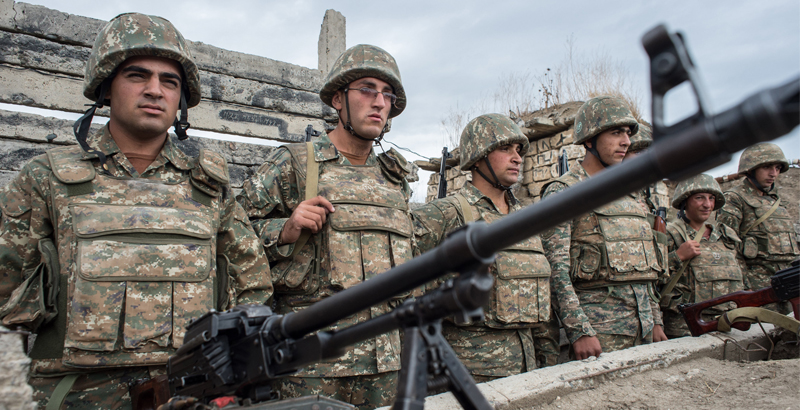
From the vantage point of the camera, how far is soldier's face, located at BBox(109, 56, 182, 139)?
7.79 feet

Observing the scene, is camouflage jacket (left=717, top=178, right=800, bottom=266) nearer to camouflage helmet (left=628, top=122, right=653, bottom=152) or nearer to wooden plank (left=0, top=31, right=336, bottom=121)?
camouflage helmet (left=628, top=122, right=653, bottom=152)

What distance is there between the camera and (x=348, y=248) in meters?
2.68

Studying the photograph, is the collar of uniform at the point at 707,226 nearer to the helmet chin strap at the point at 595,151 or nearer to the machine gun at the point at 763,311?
the machine gun at the point at 763,311

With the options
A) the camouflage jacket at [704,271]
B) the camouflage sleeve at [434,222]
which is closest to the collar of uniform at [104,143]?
the camouflage sleeve at [434,222]

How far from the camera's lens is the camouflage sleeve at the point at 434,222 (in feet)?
11.9

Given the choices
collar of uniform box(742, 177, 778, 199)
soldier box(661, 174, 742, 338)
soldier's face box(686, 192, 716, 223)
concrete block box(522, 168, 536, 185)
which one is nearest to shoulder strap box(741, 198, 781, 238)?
collar of uniform box(742, 177, 778, 199)

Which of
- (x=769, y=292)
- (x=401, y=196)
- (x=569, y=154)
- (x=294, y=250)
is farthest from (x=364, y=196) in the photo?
(x=569, y=154)

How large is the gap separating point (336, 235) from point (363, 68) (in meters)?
1.13

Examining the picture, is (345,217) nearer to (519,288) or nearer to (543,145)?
(519,288)

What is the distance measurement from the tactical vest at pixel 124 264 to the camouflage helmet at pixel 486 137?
2.39 meters

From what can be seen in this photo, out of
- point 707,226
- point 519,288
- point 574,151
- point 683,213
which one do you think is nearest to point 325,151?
point 519,288

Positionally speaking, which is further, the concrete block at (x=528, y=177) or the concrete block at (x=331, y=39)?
the concrete block at (x=528, y=177)

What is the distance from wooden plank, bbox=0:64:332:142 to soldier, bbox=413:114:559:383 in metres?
1.75

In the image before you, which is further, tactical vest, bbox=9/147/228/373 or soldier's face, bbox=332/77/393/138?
soldier's face, bbox=332/77/393/138
